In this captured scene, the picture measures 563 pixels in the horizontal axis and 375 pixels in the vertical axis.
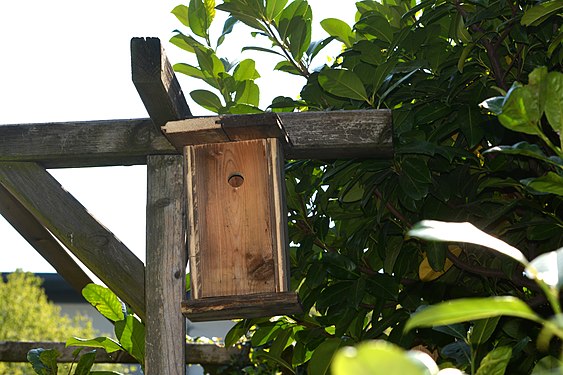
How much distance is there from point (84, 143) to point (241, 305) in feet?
2.21

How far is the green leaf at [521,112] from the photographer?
86 centimetres

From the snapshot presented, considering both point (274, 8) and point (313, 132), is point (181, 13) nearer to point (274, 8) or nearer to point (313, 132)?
point (274, 8)

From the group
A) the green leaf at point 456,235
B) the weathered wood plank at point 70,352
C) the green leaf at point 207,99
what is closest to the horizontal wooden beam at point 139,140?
the green leaf at point 207,99

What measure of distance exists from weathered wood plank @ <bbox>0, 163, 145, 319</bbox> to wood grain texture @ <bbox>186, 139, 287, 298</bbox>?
1.01ft

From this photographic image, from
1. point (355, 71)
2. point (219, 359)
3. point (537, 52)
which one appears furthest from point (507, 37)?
point (219, 359)

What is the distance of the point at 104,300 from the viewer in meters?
2.26

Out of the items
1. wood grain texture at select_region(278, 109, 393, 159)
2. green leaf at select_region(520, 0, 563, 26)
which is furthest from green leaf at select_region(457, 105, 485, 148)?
green leaf at select_region(520, 0, 563, 26)

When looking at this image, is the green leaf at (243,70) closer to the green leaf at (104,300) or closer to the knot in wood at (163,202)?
the knot in wood at (163,202)

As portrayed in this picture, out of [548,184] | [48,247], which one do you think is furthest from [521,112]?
[48,247]

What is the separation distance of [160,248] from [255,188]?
1.12ft

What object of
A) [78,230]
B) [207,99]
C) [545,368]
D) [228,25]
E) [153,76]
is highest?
[228,25]

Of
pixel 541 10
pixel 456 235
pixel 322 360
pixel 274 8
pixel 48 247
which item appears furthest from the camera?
pixel 48 247

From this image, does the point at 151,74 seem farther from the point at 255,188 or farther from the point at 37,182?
the point at 37,182

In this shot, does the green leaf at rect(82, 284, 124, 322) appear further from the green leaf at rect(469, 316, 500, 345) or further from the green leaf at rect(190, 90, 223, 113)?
the green leaf at rect(469, 316, 500, 345)
